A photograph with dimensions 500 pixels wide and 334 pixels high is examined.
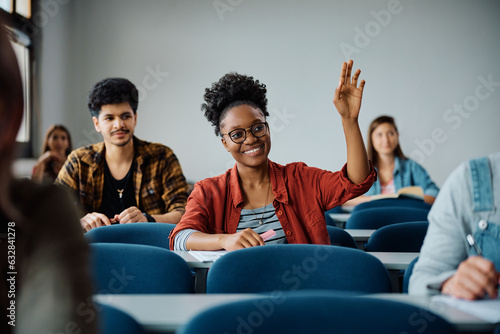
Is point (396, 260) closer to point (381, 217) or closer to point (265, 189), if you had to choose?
point (265, 189)

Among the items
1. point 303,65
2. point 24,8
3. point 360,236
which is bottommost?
point 360,236

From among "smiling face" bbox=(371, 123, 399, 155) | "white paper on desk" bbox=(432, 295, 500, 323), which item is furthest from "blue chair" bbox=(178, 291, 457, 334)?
"smiling face" bbox=(371, 123, 399, 155)

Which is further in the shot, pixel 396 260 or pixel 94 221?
pixel 94 221

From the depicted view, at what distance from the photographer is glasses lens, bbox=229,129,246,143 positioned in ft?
7.01

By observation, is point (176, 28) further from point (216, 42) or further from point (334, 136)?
point (334, 136)

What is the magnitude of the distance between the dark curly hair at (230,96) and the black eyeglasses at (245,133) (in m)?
0.14

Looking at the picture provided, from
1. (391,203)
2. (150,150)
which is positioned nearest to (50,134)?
(150,150)

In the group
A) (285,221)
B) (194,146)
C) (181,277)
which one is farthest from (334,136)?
(181,277)

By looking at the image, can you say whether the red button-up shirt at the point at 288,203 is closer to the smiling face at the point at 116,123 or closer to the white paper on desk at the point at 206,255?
the white paper on desk at the point at 206,255

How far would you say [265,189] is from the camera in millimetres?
2193

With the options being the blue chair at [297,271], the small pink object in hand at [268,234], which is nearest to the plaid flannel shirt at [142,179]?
the small pink object in hand at [268,234]

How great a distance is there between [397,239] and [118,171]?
1638mm

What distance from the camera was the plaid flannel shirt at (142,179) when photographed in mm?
2965

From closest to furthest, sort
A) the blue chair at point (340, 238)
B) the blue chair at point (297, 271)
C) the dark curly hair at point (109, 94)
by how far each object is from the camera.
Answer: the blue chair at point (297, 271), the blue chair at point (340, 238), the dark curly hair at point (109, 94)
